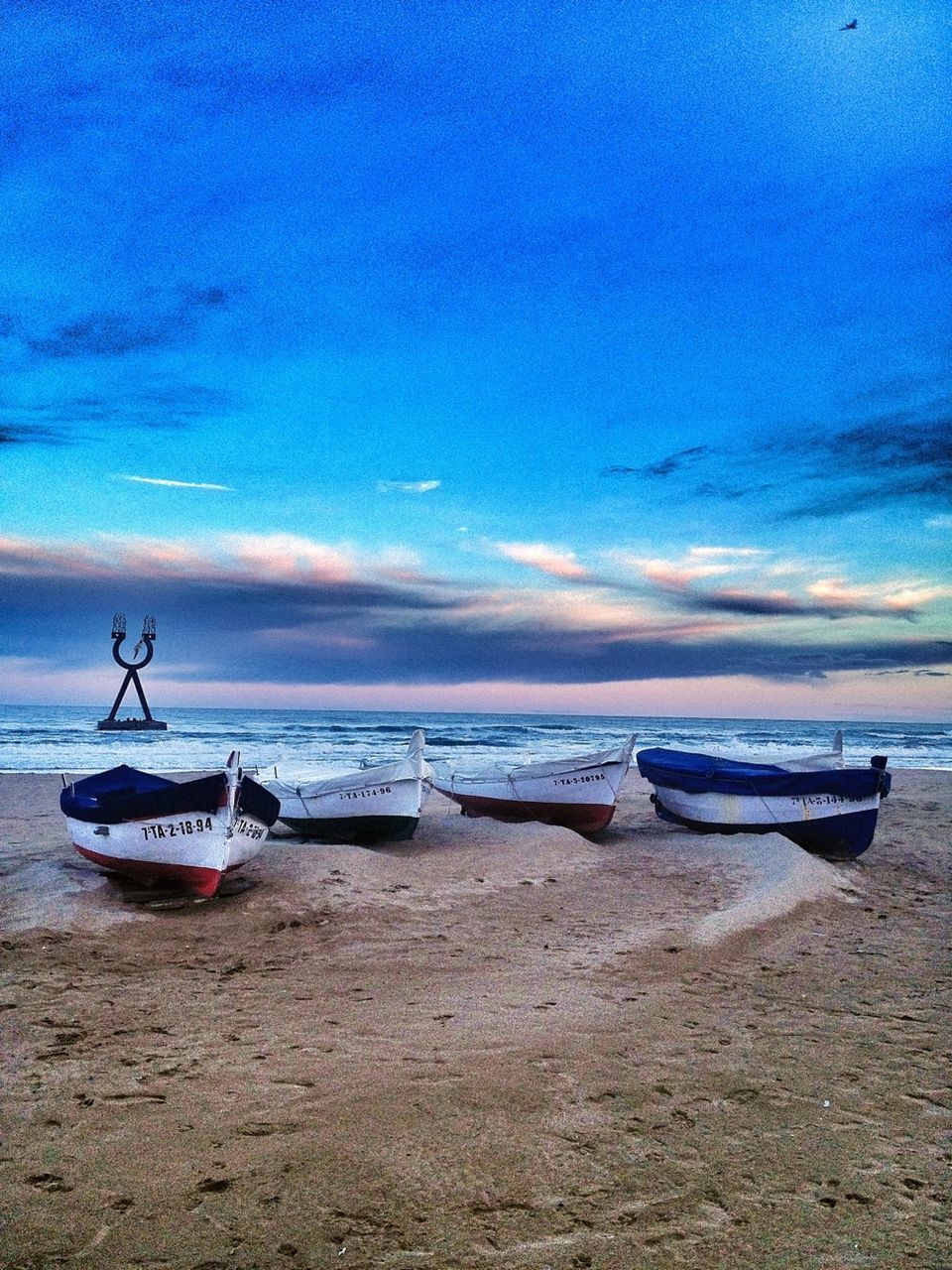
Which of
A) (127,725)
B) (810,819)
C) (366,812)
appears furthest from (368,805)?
(127,725)

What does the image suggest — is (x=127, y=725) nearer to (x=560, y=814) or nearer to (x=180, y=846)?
(x=560, y=814)

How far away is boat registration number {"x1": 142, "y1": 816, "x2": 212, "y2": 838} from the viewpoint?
28.7 ft

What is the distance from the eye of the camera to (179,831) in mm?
8750

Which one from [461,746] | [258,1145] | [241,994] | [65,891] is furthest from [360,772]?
[461,746]

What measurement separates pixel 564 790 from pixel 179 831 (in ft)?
22.8

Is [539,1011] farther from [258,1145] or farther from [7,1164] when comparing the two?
[7,1164]

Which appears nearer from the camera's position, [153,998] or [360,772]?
[153,998]

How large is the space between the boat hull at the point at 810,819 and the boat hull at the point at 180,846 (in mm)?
7862

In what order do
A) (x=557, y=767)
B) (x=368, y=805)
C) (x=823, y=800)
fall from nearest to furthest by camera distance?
(x=823, y=800), (x=368, y=805), (x=557, y=767)

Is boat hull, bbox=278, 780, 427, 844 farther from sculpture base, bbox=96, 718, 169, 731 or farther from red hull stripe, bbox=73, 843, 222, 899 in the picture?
sculpture base, bbox=96, 718, 169, 731

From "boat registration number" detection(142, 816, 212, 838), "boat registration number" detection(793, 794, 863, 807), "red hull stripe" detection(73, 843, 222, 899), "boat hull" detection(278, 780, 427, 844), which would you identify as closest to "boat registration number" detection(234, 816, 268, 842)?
"boat registration number" detection(142, 816, 212, 838)

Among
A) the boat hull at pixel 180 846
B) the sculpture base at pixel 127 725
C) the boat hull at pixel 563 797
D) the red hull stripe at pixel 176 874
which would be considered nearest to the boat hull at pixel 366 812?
the boat hull at pixel 563 797

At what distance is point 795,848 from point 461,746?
1389 inches

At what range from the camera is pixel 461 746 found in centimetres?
4628
